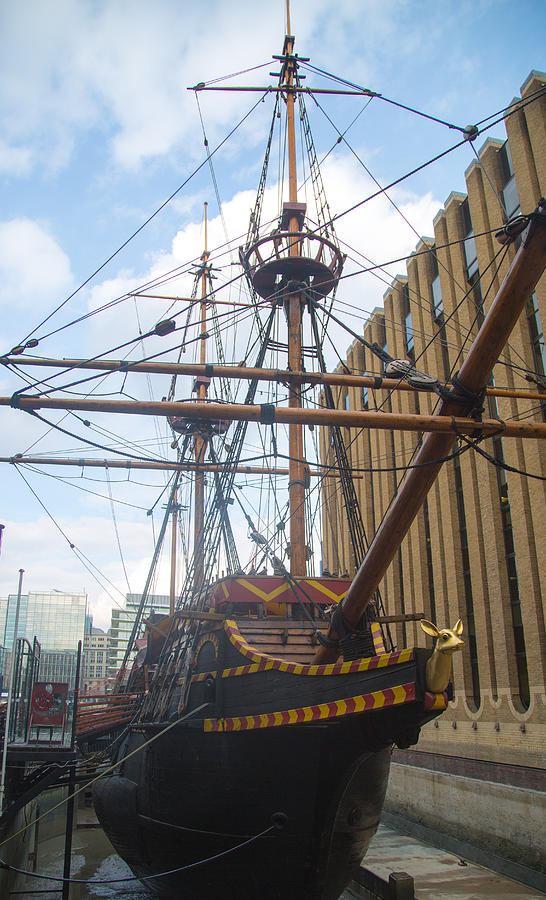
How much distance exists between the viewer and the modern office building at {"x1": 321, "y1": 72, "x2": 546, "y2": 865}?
15.0 metres

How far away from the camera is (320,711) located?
6500 mm

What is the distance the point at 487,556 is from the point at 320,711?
12.7m

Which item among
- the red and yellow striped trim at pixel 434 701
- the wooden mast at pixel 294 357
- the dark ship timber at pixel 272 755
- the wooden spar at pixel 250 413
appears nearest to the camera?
the red and yellow striped trim at pixel 434 701

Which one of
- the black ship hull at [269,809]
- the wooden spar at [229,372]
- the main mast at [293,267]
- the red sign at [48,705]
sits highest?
the main mast at [293,267]

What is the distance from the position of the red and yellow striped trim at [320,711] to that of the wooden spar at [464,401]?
3.01 feet

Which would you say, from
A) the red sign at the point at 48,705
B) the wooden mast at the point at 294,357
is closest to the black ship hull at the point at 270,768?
the red sign at the point at 48,705

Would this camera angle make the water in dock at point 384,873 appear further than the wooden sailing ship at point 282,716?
Yes

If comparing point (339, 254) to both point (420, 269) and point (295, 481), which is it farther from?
point (420, 269)

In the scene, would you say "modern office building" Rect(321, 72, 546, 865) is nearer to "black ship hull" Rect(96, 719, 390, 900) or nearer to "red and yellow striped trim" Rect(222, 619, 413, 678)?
"red and yellow striped trim" Rect(222, 619, 413, 678)

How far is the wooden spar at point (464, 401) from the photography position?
20.0ft

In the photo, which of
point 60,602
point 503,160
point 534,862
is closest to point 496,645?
point 534,862

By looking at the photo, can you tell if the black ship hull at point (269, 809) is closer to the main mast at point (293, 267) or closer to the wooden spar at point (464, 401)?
the wooden spar at point (464, 401)

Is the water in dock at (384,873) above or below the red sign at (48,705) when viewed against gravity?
below

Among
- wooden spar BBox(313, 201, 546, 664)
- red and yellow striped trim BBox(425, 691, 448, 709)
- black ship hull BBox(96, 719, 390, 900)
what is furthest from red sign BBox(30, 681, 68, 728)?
red and yellow striped trim BBox(425, 691, 448, 709)
